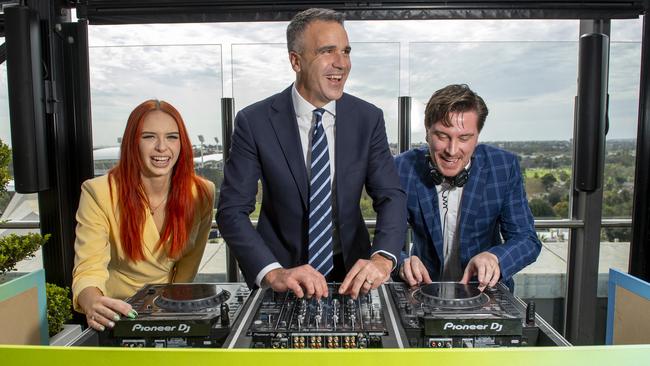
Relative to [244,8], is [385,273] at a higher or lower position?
lower

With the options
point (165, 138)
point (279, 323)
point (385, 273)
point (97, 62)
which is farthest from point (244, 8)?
point (279, 323)

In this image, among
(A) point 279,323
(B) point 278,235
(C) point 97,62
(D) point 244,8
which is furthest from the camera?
(C) point 97,62

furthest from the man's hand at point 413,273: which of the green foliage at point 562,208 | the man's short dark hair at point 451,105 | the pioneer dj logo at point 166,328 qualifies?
the green foliage at point 562,208

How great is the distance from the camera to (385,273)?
4.53 feet

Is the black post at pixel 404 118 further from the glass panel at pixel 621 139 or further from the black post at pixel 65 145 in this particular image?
the black post at pixel 65 145

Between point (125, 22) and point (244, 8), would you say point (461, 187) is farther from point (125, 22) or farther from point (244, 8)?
point (125, 22)

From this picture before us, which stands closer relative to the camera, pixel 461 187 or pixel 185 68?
pixel 461 187

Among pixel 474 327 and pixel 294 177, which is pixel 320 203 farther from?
pixel 474 327

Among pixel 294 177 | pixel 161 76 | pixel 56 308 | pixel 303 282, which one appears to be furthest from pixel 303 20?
pixel 56 308

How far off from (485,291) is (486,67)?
2380mm

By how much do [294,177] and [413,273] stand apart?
1.66 ft

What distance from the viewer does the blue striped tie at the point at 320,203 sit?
1649 mm

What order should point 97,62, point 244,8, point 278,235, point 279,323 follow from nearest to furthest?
point 279,323 < point 278,235 < point 244,8 < point 97,62

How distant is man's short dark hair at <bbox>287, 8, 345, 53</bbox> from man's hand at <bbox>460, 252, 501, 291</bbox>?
0.89 m
